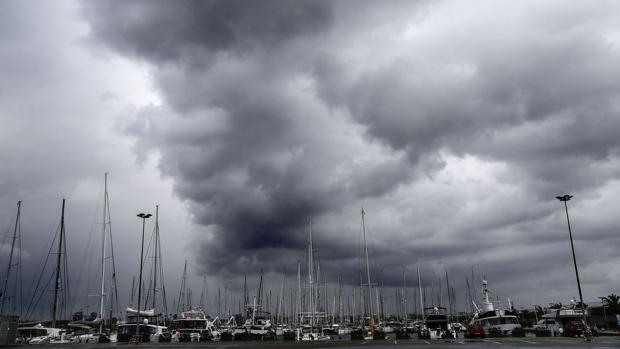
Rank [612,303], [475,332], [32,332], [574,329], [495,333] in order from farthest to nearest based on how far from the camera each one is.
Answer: [612,303], [32,332], [495,333], [574,329], [475,332]

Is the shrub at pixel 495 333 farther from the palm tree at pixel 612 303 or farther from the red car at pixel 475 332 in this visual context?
the palm tree at pixel 612 303

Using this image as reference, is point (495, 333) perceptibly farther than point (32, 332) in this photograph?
No

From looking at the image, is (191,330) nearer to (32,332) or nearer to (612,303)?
(32,332)

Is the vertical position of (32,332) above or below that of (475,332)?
above

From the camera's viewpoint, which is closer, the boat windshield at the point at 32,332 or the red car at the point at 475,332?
the red car at the point at 475,332

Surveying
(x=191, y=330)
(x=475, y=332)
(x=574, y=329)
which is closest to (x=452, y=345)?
(x=475, y=332)

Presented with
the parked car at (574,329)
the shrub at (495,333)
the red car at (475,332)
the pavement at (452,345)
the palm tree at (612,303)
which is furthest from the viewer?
the palm tree at (612,303)

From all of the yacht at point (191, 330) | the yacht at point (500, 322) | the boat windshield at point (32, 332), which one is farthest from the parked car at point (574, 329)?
the boat windshield at point (32, 332)

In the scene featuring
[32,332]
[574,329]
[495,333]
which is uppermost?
[32,332]

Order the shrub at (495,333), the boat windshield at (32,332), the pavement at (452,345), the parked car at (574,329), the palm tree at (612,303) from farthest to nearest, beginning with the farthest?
1. the palm tree at (612,303)
2. the boat windshield at (32,332)
3. the shrub at (495,333)
4. the parked car at (574,329)
5. the pavement at (452,345)

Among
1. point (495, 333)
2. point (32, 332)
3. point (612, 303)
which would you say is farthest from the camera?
point (612, 303)

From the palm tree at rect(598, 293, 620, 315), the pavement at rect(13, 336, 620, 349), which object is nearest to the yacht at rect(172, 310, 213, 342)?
the pavement at rect(13, 336, 620, 349)

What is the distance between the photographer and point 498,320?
65.8 metres

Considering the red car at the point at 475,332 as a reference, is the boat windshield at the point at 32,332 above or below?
above
